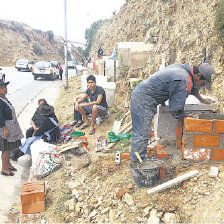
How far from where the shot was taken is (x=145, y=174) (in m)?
2.75

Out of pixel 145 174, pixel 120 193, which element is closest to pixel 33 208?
pixel 120 193

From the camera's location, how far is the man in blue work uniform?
282cm

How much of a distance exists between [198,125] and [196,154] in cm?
40

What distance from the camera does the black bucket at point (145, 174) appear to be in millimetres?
2744

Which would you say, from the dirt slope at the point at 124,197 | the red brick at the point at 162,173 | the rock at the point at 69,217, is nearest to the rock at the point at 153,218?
the dirt slope at the point at 124,197

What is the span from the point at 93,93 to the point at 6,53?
38.5 m

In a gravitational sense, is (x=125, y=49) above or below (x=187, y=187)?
above

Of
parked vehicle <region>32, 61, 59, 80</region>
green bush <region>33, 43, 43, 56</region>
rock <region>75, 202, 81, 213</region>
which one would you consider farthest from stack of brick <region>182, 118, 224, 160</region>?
green bush <region>33, 43, 43, 56</region>

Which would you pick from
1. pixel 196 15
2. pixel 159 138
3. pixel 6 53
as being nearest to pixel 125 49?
pixel 196 15

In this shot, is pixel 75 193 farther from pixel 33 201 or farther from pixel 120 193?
pixel 120 193

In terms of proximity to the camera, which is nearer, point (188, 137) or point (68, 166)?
point (188, 137)

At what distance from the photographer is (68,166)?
3.96 metres

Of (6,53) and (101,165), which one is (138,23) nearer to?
(101,165)

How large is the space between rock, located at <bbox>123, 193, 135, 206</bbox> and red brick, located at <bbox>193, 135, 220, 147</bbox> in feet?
3.58
